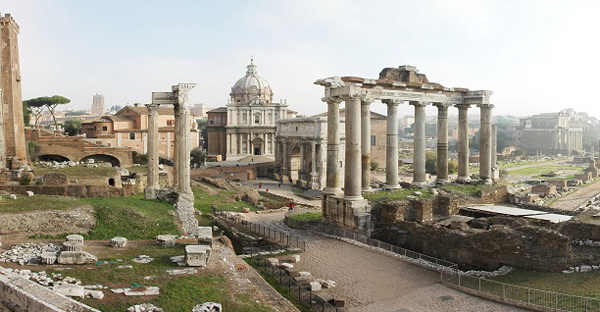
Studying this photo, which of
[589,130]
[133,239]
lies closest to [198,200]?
[133,239]

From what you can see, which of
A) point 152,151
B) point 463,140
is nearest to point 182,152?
point 152,151

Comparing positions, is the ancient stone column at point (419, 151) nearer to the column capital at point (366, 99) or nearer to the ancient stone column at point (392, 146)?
the ancient stone column at point (392, 146)

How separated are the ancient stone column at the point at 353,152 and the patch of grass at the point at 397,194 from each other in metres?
1.77

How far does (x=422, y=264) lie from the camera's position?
17328 mm

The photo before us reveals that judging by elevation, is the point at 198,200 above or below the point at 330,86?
below

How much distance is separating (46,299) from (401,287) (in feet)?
32.5

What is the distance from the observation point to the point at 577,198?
4981cm

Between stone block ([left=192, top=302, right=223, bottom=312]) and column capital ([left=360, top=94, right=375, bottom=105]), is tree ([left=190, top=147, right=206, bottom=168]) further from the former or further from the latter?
stone block ([left=192, top=302, right=223, bottom=312])

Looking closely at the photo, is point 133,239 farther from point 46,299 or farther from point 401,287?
point 401,287

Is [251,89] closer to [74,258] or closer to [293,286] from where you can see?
[293,286]

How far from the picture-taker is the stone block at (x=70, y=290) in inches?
402

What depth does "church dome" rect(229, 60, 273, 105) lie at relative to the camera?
67.6 metres

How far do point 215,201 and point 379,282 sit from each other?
734 inches

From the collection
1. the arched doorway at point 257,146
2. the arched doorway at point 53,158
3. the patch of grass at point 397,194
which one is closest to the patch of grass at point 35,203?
the patch of grass at point 397,194
